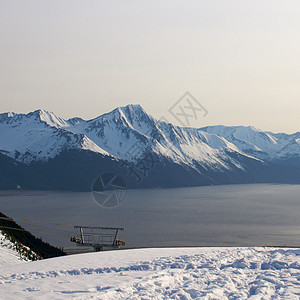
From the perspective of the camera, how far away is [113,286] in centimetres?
1612

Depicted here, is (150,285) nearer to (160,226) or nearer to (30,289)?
(30,289)

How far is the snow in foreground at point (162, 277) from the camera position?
1524 cm

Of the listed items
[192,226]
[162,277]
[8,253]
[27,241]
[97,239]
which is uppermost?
[162,277]

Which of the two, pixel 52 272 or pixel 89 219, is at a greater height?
pixel 52 272

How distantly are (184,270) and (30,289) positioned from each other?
7059 millimetres

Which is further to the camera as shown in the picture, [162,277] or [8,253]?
[8,253]

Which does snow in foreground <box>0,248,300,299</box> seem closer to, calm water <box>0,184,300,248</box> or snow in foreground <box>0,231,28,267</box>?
snow in foreground <box>0,231,28,267</box>

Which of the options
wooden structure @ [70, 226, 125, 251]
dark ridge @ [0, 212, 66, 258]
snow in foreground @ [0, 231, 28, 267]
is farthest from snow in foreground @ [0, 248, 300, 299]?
dark ridge @ [0, 212, 66, 258]

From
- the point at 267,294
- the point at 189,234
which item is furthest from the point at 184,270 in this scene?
the point at 189,234

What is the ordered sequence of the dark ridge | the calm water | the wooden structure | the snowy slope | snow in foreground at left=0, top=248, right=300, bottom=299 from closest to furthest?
snow in foreground at left=0, top=248, right=300, bottom=299 → the snowy slope → the wooden structure → the dark ridge → the calm water

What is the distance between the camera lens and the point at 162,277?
17.0 m

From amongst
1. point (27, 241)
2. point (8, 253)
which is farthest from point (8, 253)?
point (27, 241)

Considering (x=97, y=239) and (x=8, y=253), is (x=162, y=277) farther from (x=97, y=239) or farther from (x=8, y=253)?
(x=97, y=239)

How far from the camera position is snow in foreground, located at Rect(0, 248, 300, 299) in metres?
15.2
